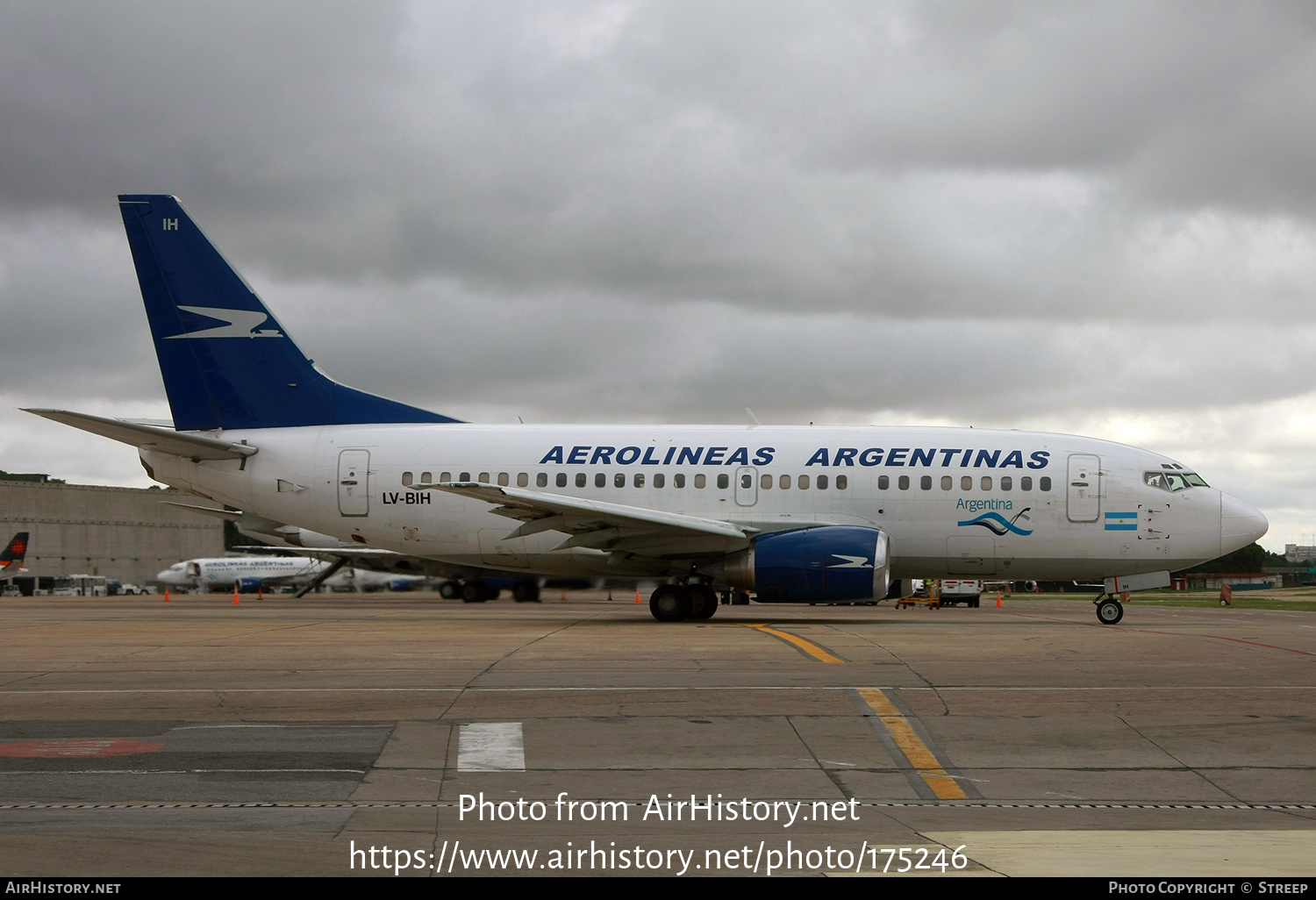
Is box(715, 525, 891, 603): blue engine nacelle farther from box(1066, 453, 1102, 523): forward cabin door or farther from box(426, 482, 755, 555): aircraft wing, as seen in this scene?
box(1066, 453, 1102, 523): forward cabin door

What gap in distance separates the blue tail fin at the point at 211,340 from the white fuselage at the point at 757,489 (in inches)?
25.4

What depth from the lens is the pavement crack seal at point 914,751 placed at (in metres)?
8.25

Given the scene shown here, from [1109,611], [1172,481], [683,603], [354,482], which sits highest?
[1172,481]

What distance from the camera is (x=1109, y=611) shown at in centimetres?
2373

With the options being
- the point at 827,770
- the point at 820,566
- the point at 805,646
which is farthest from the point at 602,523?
the point at 827,770

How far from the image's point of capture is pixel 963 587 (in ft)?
160

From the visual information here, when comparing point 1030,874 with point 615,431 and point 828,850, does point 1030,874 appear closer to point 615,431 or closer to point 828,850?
point 828,850

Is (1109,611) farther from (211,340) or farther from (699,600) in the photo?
(211,340)

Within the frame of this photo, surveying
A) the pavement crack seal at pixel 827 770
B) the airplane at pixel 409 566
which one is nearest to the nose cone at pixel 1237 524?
the pavement crack seal at pixel 827 770

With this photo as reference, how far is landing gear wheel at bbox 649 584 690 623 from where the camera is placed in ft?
79.0

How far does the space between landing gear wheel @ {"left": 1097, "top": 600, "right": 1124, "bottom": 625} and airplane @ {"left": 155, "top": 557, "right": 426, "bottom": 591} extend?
62.6 metres

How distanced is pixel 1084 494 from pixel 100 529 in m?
111

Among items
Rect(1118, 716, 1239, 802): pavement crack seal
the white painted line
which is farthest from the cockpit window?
the white painted line

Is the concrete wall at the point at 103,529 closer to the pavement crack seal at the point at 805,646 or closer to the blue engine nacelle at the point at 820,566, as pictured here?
the blue engine nacelle at the point at 820,566
